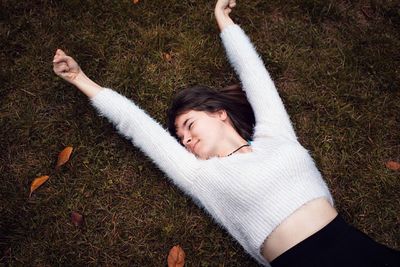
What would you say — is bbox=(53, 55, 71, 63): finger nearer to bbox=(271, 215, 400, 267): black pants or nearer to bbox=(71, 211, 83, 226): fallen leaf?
bbox=(71, 211, 83, 226): fallen leaf

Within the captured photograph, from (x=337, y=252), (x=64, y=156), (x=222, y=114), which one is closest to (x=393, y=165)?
(x=337, y=252)

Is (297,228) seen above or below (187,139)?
below

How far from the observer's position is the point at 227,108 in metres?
2.97

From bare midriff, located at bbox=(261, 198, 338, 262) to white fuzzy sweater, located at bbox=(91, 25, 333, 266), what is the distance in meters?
0.04

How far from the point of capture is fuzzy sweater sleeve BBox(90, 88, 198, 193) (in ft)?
8.70

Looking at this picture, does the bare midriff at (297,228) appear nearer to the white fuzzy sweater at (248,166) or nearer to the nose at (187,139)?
the white fuzzy sweater at (248,166)

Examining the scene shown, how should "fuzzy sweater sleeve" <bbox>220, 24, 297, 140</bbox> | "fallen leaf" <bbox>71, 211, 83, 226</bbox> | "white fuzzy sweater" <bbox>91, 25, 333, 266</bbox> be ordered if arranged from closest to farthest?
"white fuzzy sweater" <bbox>91, 25, 333, 266</bbox> < "fuzzy sweater sleeve" <bbox>220, 24, 297, 140</bbox> < "fallen leaf" <bbox>71, 211, 83, 226</bbox>

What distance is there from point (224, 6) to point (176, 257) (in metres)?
2.13

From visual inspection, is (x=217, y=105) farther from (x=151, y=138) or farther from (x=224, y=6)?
(x=224, y=6)

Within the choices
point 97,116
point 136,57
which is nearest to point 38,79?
point 97,116

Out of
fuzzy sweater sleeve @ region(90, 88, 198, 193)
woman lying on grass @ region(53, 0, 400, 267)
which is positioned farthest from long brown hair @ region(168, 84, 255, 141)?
fuzzy sweater sleeve @ region(90, 88, 198, 193)

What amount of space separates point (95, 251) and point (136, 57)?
171 centimetres

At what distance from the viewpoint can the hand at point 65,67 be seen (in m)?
2.82

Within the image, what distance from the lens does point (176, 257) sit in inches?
117
